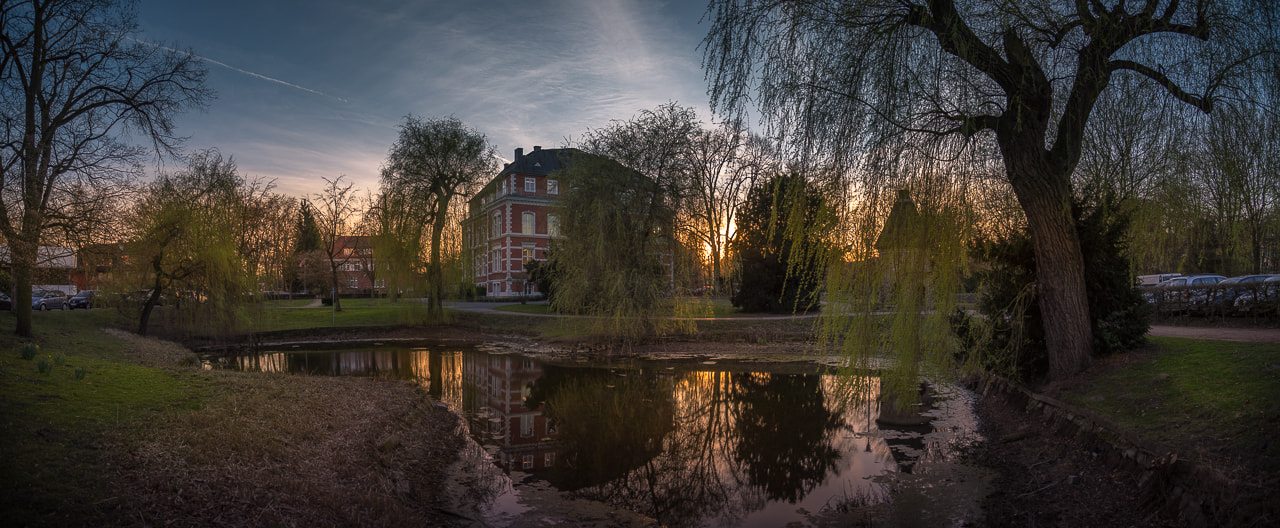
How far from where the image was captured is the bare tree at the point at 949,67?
634cm

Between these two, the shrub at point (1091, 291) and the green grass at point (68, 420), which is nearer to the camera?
the green grass at point (68, 420)

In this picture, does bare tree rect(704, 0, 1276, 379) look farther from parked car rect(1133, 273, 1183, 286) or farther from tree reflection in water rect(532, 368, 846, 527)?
parked car rect(1133, 273, 1183, 286)

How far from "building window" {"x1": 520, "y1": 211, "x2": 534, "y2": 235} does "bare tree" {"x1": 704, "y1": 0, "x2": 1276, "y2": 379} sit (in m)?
42.7

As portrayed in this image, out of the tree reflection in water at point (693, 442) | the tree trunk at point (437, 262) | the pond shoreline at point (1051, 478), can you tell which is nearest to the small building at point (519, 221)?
the tree trunk at point (437, 262)

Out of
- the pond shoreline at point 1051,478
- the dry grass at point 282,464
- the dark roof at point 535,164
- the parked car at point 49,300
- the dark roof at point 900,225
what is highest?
the dark roof at point 535,164

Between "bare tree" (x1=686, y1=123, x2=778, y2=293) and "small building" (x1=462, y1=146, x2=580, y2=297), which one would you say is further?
"small building" (x1=462, y1=146, x2=580, y2=297)

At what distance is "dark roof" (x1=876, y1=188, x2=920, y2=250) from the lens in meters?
6.86

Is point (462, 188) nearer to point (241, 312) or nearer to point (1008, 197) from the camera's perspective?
point (241, 312)

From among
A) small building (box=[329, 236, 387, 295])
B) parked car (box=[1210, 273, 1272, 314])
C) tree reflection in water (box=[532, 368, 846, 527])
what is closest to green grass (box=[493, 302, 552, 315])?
small building (box=[329, 236, 387, 295])

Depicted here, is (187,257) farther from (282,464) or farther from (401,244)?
(282,464)

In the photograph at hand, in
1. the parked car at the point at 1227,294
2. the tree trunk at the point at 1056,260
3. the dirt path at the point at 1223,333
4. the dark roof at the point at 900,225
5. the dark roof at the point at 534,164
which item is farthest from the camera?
the dark roof at the point at 534,164

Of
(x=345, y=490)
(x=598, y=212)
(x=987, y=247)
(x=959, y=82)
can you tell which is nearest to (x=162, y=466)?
(x=345, y=490)

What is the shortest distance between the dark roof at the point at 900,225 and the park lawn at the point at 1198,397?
2.83 metres

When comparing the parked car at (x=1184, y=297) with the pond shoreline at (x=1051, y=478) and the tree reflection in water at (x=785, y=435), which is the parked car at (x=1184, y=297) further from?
the tree reflection in water at (x=785, y=435)
